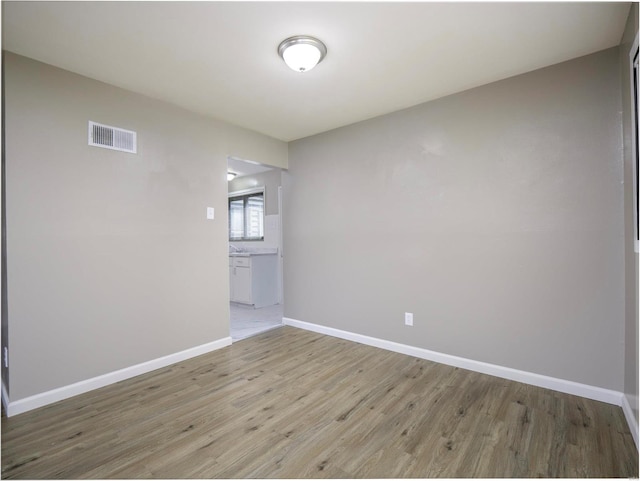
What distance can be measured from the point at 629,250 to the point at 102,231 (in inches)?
148

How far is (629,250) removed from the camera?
6.68ft

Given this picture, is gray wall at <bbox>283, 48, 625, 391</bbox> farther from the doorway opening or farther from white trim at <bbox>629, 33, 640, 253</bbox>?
the doorway opening

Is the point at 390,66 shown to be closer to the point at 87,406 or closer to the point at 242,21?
the point at 242,21

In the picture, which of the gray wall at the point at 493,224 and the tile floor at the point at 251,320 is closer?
the gray wall at the point at 493,224

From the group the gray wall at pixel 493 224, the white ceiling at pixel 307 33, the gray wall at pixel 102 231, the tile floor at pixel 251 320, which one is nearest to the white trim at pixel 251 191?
the tile floor at pixel 251 320

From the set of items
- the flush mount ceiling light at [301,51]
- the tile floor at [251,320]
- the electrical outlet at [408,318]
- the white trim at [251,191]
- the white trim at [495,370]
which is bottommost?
the tile floor at [251,320]

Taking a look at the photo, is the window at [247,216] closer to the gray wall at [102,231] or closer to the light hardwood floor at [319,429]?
the gray wall at [102,231]

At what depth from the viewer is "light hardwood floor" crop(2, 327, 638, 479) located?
165cm

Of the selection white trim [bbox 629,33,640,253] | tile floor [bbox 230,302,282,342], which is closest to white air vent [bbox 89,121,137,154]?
tile floor [bbox 230,302,282,342]

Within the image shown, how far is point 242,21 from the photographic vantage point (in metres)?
1.89

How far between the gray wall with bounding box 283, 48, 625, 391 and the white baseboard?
5.05 ft

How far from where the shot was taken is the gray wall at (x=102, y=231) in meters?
2.23

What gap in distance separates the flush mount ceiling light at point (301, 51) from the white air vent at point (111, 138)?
153 centimetres

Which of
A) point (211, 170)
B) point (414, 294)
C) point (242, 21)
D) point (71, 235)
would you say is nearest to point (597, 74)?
point (414, 294)
